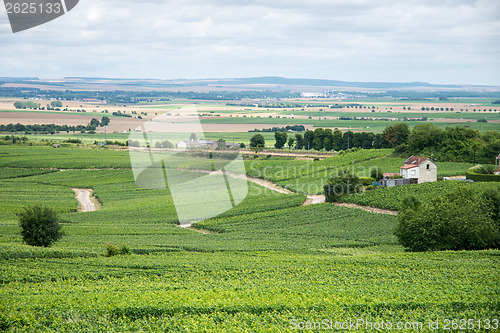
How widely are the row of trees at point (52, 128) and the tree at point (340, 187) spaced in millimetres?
91333

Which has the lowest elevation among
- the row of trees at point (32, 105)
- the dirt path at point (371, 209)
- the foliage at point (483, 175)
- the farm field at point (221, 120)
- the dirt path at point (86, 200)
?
the dirt path at point (371, 209)

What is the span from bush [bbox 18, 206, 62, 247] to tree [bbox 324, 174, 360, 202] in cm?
2805

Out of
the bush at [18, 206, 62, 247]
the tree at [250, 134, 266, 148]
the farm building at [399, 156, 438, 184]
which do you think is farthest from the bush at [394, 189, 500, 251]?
the tree at [250, 134, 266, 148]

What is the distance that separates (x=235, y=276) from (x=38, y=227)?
49.1ft

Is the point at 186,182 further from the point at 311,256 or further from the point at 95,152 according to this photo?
the point at 311,256

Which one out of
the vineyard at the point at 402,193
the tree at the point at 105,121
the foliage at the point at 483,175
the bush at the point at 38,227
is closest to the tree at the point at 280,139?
the foliage at the point at 483,175

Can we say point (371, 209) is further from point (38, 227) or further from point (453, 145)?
point (453, 145)

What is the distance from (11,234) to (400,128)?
66291 millimetres

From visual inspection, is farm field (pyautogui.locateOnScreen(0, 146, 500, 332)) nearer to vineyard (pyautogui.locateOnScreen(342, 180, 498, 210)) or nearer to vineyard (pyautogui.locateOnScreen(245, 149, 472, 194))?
vineyard (pyautogui.locateOnScreen(342, 180, 498, 210))

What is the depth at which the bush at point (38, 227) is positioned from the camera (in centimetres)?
3188

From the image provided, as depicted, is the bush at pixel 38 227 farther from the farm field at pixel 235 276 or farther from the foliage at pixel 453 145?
the foliage at pixel 453 145

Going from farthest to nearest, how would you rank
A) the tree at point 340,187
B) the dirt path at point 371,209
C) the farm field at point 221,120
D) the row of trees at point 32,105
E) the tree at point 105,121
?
the row of trees at point 32,105 → the tree at point 105,121 → the farm field at point 221,120 → the tree at point 340,187 → the dirt path at point 371,209

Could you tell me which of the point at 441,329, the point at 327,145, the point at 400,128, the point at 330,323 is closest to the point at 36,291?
the point at 330,323

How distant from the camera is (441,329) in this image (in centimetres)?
1641
